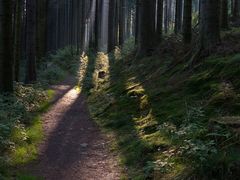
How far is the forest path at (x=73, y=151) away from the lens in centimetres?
771

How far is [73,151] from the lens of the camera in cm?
923

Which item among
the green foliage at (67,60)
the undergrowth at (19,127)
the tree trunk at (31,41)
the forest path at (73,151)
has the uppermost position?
the tree trunk at (31,41)

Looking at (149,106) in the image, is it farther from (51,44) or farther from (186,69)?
(51,44)

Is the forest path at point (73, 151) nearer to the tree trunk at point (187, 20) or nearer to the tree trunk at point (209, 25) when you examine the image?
the tree trunk at point (209, 25)

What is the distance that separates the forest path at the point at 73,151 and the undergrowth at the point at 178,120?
0.32 metres

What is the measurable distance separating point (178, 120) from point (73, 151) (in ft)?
7.65

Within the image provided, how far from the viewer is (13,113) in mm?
10953

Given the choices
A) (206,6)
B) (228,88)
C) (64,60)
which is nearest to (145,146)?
(228,88)

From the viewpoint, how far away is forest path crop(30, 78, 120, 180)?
25.3 feet

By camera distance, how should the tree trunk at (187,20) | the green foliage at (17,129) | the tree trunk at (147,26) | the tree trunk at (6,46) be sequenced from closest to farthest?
the green foliage at (17,129), the tree trunk at (6,46), the tree trunk at (187,20), the tree trunk at (147,26)

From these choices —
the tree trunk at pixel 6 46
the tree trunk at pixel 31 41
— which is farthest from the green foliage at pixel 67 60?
the tree trunk at pixel 6 46

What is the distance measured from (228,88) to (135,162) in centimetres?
232

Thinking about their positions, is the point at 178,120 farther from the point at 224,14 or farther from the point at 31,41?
the point at 31,41

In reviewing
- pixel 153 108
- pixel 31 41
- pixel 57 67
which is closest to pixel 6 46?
pixel 153 108
